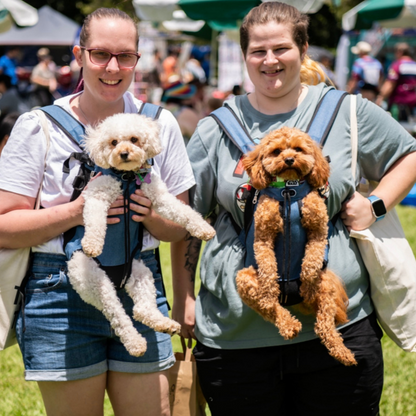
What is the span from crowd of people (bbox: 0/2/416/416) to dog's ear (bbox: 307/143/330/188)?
0.52 ft

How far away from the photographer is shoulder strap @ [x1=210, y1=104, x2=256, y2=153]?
2512mm

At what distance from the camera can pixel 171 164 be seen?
2.59 metres

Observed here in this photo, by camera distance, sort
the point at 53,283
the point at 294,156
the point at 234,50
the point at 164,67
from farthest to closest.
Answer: the point at 164,67 → the point at 234,50 → the point at 53,283 → the point at 294,156

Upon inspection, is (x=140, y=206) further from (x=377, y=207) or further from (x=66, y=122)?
(x=377, y=207)

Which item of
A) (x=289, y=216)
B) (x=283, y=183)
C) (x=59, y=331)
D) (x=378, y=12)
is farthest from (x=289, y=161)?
(x=378, y=12)

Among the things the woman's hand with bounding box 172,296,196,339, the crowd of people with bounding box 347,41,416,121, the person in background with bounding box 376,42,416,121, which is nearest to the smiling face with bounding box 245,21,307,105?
the woman's hand with bounding box 172,296,196,339

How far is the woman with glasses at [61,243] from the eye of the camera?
236 cm

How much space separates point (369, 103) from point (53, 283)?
1587 mm

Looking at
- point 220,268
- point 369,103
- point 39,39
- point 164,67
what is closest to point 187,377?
point 220,268

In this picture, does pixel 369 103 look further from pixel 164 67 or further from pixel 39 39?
pixel 39 39

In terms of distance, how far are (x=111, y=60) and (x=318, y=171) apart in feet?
3.18

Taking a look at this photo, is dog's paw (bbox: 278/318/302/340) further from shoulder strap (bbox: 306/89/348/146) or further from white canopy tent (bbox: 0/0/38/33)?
white canopy tent (bbox: 0/0/38/33)

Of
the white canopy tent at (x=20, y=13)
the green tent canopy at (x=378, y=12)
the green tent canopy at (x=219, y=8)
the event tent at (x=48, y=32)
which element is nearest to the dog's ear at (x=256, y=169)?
the green tent canopy at (x=219, y=8)

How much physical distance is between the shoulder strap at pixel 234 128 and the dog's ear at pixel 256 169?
0.13m
